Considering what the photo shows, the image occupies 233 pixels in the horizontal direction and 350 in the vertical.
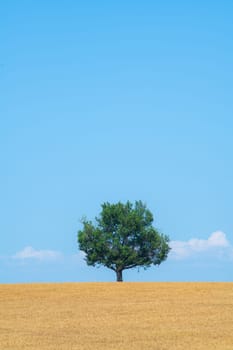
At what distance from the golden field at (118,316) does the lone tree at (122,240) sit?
351 centimetres

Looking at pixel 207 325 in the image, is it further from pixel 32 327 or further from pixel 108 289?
pixel 108 289

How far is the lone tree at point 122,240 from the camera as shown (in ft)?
232

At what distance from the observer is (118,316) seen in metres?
42.1

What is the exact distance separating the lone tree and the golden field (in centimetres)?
351

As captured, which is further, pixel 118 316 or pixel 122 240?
pixel 122 240

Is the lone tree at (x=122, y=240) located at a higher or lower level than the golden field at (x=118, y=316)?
higher

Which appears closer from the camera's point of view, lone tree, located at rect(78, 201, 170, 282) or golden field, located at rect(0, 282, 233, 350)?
golden field, located at rect(0, 282, 233, 350)

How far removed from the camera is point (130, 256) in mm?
69875

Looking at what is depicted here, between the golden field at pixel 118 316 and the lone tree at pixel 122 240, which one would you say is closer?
the golden field at pixel 118 316

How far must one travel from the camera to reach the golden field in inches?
1223

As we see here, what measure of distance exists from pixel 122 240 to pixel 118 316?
2924cm

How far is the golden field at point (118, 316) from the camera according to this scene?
31.1 metres

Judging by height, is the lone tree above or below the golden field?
above

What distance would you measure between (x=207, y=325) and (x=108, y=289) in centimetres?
2627
